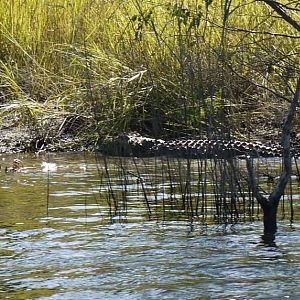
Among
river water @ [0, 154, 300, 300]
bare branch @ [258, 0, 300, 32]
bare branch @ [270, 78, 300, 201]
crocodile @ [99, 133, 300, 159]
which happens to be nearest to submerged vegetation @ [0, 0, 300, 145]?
crocodile @ [99, 133, 300, 159]

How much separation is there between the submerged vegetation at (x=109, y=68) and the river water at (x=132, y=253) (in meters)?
3.79

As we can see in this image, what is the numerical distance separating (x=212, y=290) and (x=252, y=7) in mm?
10154

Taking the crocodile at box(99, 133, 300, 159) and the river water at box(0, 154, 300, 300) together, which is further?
the crocodile at box(99, 133, 300, 159)

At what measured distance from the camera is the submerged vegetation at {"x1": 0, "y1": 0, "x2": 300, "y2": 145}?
14188 millimetres

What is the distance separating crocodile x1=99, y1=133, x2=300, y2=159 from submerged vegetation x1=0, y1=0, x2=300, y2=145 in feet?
1.32

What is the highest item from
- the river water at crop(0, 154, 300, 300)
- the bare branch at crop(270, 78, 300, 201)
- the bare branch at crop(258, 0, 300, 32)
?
the bare branch at crop(258, 0, 300, 32)

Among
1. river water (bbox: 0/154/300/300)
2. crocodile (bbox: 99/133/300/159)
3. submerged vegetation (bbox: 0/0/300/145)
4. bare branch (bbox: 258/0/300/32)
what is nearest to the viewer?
river water (bbox: 0/154/300/300)

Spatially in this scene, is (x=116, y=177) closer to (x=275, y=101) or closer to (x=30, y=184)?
(x=30, y=184)

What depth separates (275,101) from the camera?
46.4 feet

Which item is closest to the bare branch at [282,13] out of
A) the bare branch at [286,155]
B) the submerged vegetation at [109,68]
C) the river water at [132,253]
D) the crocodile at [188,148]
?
the bare branch at [286,155]

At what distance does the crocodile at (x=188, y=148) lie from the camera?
868 centimetres

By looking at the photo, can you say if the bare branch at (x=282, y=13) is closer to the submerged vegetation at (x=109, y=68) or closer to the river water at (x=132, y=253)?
the river water at (x=132, y=253)

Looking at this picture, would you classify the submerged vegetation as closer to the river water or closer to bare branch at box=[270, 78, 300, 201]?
the river water

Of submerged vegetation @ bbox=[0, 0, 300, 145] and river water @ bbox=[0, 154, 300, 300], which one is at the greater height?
submerged vegetation @ bbox=[0, 0, 300, 145]
